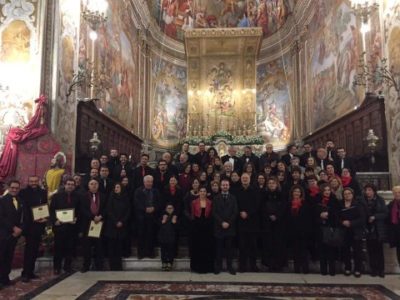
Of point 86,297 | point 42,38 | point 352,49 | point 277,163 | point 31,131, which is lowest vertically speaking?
point 86,297

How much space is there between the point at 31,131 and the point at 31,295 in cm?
513

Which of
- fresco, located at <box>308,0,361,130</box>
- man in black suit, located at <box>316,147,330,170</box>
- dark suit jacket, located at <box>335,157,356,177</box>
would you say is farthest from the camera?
fresco, located at <box>308,0,361,130</box>

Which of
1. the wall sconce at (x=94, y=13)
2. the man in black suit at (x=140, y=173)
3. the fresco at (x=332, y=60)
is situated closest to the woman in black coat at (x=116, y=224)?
the man in black suit at (x=140, y=173)

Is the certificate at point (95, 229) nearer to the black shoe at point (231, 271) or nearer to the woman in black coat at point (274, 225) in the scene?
the black shoe at point (231, 271)

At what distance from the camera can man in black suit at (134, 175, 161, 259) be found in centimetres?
708

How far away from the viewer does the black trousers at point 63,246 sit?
6.63 m

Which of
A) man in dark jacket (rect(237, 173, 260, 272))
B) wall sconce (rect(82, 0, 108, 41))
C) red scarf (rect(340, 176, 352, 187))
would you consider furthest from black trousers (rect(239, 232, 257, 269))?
wall sconce (rect(82, 0, 108, 41))

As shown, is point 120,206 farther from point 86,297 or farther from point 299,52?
point 299,52

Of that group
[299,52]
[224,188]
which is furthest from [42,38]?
[299,52]

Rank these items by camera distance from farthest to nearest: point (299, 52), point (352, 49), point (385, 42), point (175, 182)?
point (299, 52)
point (352, 49)
point (385, 42)
point (175, 182)

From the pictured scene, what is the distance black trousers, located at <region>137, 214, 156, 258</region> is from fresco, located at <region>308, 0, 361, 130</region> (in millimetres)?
8929

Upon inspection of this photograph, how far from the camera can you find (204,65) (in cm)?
2128

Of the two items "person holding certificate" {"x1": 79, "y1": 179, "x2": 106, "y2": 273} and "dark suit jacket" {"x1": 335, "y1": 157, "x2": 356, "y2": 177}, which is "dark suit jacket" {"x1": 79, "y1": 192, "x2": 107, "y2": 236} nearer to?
"person holding certificate" {"x1": 79, "y1": 179, "x2": 106, "y2": 273}

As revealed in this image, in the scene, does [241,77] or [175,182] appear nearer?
[175,182]
